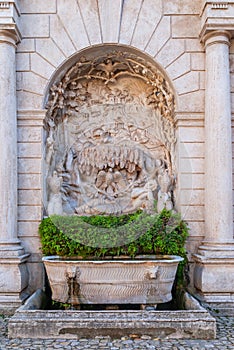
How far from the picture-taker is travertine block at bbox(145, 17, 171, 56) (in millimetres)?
8750

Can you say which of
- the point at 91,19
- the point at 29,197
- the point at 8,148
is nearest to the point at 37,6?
the point at 91,19

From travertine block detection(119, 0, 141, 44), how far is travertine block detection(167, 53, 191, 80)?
1011 millimetres

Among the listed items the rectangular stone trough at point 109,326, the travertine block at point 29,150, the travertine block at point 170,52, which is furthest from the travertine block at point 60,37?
the rectangular stone trough at point 109,326

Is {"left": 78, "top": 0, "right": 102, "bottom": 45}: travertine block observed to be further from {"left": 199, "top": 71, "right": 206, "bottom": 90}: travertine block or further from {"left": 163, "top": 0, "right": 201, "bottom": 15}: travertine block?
{"left": 199, "top": 71, "right": 206, "bottom": 90}: travertine block

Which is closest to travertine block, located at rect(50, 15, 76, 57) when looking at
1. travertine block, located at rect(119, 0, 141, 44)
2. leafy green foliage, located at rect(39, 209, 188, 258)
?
travertine block, located at rect(119, 0, 141, 44)

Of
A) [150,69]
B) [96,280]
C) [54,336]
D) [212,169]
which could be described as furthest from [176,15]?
[54,336]

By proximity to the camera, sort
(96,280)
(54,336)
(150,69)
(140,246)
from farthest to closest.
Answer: (150,69)
(140,246)
(96,280)
(54,336)

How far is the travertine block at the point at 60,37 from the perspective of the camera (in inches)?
343

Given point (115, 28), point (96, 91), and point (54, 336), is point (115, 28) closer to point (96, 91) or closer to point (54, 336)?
point (96, 91)

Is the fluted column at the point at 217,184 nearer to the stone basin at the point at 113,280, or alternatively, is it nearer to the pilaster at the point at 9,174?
the stone basin at the point at 113,280

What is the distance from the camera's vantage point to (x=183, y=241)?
26.8ft

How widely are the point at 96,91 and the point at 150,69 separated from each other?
54.8 inches

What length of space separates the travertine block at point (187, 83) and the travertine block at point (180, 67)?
99mm

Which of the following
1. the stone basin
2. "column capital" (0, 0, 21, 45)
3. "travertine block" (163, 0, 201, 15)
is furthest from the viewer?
"travertine block" (163, 0, 201, 15)
